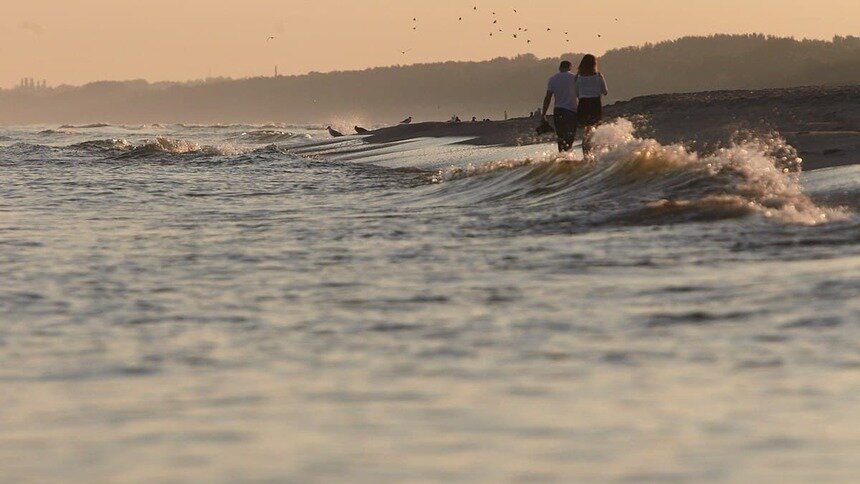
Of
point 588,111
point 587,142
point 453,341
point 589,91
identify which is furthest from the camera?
point 587,142

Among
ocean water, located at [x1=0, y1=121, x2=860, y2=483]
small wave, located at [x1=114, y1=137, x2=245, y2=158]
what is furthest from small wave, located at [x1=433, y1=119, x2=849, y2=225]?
small wave, located at [x1=114, y1=137, x2=245, y2=158]

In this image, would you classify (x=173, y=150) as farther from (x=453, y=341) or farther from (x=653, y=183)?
(x=453, y=341)

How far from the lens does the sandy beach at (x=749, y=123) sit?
764 inches

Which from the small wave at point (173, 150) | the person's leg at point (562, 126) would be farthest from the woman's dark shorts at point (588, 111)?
the small wave at point (173, 150)

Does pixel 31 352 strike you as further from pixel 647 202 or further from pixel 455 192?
pixel 455 192

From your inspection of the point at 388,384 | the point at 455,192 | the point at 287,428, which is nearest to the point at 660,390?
the point at 388,384

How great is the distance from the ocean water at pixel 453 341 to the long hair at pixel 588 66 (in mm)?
2933

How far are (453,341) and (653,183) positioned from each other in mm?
8966

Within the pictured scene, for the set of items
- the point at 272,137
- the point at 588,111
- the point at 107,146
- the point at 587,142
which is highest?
the point at 588,111

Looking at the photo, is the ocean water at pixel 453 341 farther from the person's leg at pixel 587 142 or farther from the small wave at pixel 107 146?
the small wave at pixel 107 146

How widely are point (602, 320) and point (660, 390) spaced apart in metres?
1.72

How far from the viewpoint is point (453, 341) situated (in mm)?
7012

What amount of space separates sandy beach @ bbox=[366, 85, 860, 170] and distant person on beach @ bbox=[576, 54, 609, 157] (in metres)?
2.06

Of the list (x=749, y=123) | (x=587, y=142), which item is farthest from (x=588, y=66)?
(x=749, y=123)
